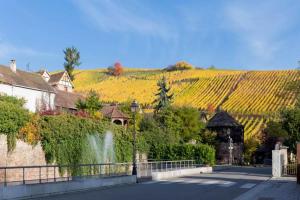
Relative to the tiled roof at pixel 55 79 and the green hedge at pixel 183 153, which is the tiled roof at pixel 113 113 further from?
the tiled roof at pixel 55 79

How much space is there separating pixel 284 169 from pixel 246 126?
59221 millimetres

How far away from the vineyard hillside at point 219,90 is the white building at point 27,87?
43.2 m

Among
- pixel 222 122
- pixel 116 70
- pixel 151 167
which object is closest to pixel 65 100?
pixel 151 167

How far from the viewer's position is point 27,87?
2372 inches

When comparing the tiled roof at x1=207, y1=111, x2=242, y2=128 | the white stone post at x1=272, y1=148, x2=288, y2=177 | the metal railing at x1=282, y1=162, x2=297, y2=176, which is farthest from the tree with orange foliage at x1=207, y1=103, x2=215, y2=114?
the white stone post at x1=272, y1=148, x2=288, y2=177

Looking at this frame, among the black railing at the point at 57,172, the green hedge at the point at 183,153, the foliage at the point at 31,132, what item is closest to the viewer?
the black railing at the point at 57,172

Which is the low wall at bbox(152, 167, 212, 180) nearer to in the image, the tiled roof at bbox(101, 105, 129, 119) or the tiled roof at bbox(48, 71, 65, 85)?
the tiled roof at bbox(101, 105, 129, 119)

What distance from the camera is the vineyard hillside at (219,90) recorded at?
107 m

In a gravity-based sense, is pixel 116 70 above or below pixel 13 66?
above

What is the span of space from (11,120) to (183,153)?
96.7ft

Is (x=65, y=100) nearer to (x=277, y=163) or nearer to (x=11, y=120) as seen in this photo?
(x=11, y=120)

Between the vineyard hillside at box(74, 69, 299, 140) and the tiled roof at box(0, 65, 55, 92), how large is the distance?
42938mm

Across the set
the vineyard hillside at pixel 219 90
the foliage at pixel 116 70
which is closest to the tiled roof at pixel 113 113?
the vineyard hillside at pixel 219 90

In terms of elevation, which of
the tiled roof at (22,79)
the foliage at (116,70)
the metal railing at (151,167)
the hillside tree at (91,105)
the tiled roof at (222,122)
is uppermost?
the foliage at (116,70)
